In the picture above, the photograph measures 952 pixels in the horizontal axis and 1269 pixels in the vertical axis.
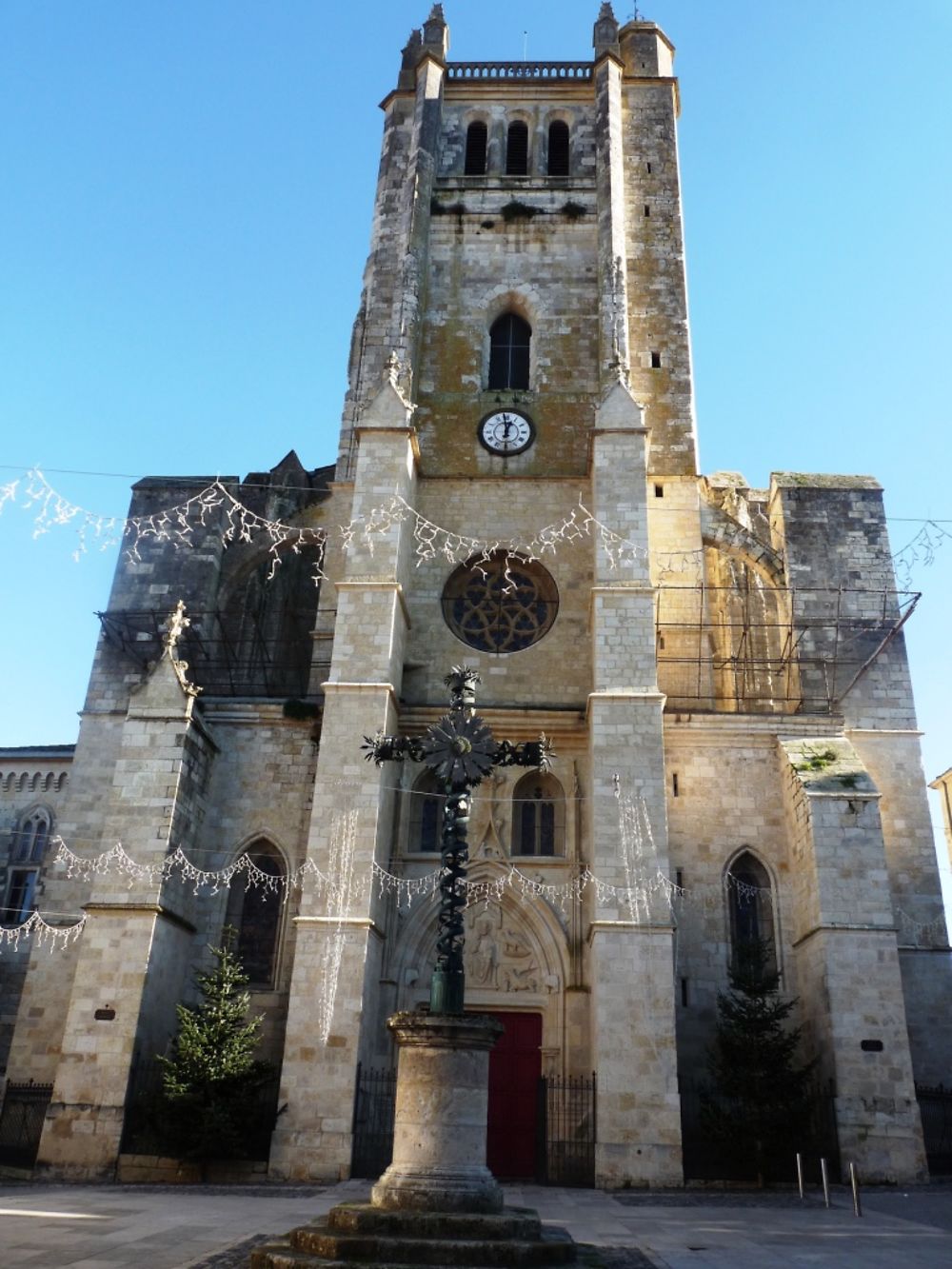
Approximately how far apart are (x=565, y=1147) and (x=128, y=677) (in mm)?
10721

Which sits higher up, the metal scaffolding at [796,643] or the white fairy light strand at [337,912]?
the metal scaffolding at [796,643]

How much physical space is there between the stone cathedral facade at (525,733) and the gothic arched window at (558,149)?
→ 2.35 ft

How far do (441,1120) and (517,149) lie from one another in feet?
75.3

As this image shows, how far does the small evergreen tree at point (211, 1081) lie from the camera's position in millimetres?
13516

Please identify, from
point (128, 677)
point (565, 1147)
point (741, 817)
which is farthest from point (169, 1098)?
point (741, 817)

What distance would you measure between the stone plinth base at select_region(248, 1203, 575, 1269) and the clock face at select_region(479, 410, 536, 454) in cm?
1532

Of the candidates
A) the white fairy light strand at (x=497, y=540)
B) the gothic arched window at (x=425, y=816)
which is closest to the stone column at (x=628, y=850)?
the white fairy light strand at (x=497, y=540)

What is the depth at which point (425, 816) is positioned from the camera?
1745 cm

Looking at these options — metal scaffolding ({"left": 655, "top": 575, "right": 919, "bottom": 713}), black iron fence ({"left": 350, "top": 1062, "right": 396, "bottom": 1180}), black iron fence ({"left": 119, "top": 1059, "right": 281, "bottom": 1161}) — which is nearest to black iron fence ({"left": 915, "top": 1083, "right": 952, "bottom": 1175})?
metal scaffolding ({"left": 655, "top": 575, "right": 919, "bottom": 713})

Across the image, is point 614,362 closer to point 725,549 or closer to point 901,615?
point 725,549

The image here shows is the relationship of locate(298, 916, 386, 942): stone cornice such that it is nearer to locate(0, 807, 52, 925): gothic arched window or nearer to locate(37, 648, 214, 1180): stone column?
locate(37, 648, 214, 1180): stone column

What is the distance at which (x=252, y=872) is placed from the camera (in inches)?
667

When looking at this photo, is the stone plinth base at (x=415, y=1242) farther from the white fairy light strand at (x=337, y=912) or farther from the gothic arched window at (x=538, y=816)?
the gothic arched window at (x=538, y=816)

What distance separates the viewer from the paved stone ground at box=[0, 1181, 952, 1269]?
25.1 ft
